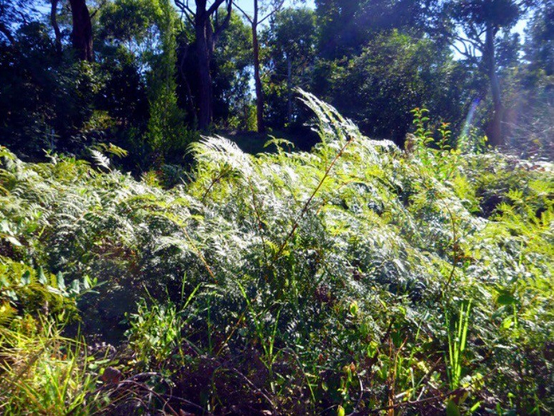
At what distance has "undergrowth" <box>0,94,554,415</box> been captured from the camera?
71.4 inches

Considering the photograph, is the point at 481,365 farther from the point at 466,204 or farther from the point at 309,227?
the point at 466,204

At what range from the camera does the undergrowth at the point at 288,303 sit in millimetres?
1813

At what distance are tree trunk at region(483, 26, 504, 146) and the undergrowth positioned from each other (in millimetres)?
11722

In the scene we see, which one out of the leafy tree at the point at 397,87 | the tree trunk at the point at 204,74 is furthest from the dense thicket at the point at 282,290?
the tree trunk at the point at 204,74

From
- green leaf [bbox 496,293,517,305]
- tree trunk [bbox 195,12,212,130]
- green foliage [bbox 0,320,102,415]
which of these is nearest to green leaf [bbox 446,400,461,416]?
green leaf [bbox 496,293,517,305]

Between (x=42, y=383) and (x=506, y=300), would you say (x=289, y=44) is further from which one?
(x=42, y=383)

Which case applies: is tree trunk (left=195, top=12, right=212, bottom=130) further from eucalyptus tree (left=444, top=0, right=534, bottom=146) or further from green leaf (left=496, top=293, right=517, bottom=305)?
green leaf (left=496, top=293, right=517, bottom=305)

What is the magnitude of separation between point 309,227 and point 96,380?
1.13 meters

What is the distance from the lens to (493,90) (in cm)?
1518

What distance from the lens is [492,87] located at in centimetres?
1523

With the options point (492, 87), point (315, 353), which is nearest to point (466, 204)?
point (315, 353)

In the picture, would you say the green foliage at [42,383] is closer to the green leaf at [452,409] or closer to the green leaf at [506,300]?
the green leaf at [452,409]

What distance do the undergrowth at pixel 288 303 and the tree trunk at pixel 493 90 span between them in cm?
1172

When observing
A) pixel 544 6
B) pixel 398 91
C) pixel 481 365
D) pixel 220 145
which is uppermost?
pixel 544 6
